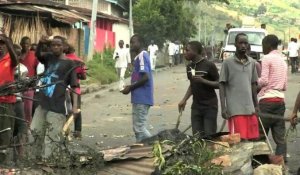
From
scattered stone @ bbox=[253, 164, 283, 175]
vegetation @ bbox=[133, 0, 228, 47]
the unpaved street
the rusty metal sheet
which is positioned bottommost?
the unpaved street

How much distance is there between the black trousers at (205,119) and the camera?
7.02 meters

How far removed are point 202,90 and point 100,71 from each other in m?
16.6

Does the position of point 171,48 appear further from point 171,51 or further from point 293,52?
point 293,52

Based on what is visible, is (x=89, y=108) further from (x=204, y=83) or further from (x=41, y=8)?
(x=204, y=83)

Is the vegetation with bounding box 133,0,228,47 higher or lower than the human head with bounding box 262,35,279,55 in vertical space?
higher

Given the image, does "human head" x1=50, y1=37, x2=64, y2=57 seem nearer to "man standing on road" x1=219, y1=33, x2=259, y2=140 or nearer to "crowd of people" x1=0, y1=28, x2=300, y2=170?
"crowd of people" x1=0, y1=28, x2=300, y2=170

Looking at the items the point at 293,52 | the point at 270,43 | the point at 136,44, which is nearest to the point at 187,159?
the point at 270,43

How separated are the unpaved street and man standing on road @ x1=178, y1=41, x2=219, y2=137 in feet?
4.57

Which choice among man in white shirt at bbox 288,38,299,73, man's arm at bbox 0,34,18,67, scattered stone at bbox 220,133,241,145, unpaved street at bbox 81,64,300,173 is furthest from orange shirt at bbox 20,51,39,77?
man in white shirt at bbox 288,38,299,73

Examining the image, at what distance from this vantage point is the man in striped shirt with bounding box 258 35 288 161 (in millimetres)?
7273

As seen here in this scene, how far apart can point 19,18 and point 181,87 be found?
771cm

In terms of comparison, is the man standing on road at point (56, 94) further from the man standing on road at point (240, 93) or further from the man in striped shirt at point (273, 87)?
the man in striped shirt at point (273, 87)

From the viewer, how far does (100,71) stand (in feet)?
77.0

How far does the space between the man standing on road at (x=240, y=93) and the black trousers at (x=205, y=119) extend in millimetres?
306
